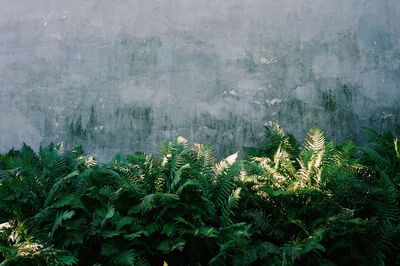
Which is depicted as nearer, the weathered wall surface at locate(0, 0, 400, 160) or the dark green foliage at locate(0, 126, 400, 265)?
the dark green foliage at locate(0, 126, 400, 265)

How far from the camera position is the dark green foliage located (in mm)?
3570

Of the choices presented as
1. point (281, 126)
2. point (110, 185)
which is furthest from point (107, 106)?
point (281, 126)

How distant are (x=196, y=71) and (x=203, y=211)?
7.13ft

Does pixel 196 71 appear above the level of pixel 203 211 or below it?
above

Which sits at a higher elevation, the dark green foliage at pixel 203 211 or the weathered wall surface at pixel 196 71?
the weathered wall surface at pixel 196 71

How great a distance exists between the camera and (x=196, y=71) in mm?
5352

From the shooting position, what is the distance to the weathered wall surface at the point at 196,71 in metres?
5.21

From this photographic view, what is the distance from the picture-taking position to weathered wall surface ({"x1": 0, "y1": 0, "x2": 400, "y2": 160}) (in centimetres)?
521

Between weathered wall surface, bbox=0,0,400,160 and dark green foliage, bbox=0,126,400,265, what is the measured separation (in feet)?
2.99

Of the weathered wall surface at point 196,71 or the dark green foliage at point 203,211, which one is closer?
the dark green foliage at point 203,211

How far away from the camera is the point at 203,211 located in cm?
388

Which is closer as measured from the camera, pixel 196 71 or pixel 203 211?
pixel 203 211

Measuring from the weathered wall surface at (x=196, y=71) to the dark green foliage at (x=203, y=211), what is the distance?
35.9 inches

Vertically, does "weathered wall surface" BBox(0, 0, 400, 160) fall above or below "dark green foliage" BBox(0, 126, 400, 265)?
above
